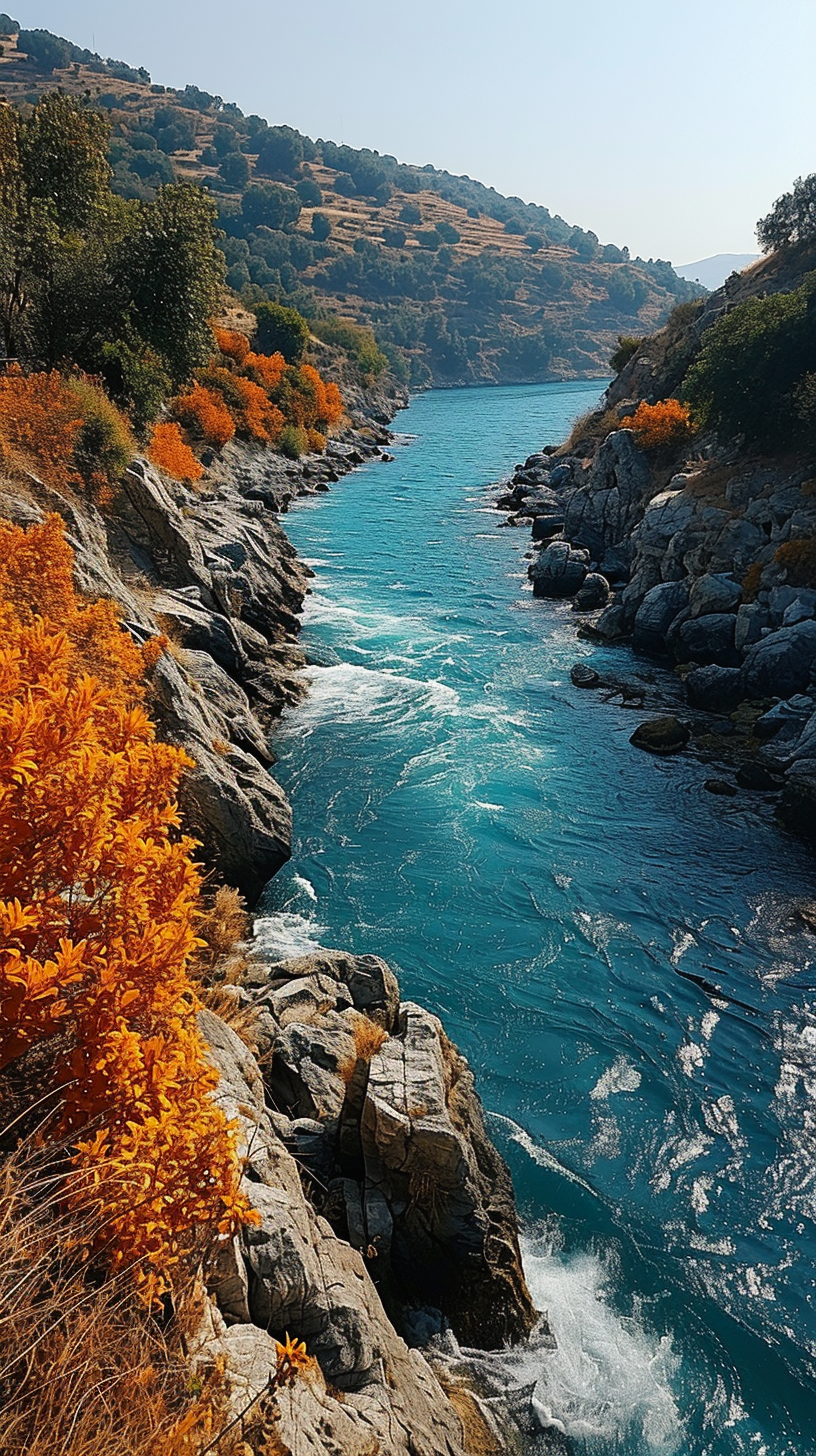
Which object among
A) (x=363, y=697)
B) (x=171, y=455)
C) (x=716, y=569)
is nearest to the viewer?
(x=363, y=697)

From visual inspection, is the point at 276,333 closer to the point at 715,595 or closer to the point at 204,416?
the point at 204,416

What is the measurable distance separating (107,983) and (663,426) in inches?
1661

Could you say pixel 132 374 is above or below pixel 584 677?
above

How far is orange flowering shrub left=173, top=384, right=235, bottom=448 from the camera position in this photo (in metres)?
48.1

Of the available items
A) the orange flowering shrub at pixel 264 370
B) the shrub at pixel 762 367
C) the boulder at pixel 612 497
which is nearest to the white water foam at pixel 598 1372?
the shrub at pixel 762 367

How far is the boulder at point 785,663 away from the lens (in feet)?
84.3

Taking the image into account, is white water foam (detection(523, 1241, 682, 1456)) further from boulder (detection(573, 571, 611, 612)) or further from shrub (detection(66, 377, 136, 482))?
boulder (detection(573, 571, 611, 612))

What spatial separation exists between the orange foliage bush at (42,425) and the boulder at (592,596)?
22726 millimetres

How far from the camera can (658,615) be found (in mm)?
31234

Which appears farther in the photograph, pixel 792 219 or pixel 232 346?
pixel 232 346

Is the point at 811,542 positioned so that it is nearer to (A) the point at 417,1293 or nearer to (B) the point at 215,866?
(B) the point at 215,866

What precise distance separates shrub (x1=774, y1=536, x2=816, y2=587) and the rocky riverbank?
2031 centimetres

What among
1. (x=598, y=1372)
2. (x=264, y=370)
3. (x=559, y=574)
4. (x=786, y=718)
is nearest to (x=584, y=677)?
(x=786, y=718)

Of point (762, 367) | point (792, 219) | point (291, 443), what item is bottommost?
point (291, 443)
